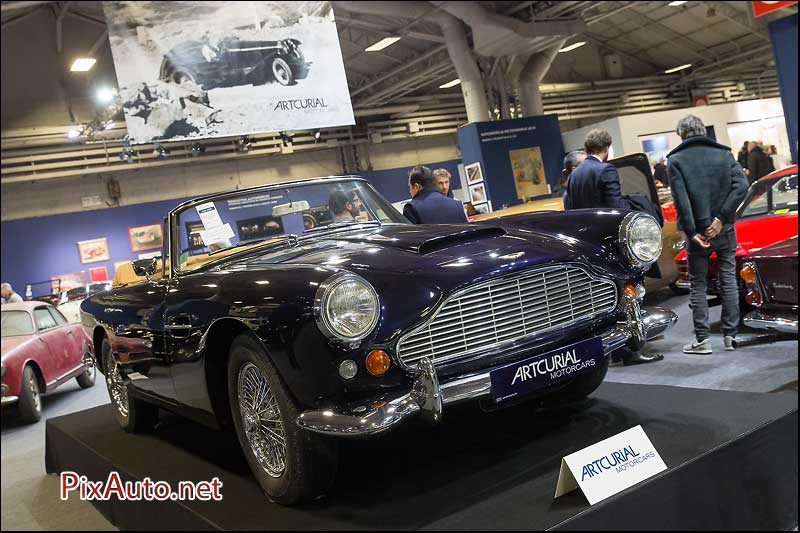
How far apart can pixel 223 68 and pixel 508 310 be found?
1.90 metres

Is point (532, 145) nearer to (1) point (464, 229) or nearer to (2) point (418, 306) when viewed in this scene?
(1) point (464, 229)

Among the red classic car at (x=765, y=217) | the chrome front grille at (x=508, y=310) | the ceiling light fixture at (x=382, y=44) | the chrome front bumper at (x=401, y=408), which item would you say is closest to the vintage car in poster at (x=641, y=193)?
the red classic car at (x=765, y=217)

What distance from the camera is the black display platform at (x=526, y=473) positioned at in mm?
2195

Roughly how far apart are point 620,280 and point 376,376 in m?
Result: 1.07

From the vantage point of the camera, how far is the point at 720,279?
4789 millimetres

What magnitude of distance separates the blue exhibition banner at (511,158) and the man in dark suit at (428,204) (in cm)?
70

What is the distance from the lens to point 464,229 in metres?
2.86

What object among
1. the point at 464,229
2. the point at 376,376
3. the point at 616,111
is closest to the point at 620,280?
the point at 464,229

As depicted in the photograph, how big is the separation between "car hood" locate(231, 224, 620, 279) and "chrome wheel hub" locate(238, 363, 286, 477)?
1.42 feet

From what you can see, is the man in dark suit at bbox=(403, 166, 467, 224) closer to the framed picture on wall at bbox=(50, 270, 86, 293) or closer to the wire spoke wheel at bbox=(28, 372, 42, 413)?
the framed picture on wall at bbox=(50, 270, 86, 293)

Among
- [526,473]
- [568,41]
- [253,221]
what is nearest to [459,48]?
[253,221]

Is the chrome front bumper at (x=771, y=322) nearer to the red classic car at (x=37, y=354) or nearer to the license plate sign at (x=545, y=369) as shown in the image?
the license plate sign at (x=545, y=369)

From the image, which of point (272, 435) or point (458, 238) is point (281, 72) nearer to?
point (458, 238)

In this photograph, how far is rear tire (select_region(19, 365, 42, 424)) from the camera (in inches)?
142
